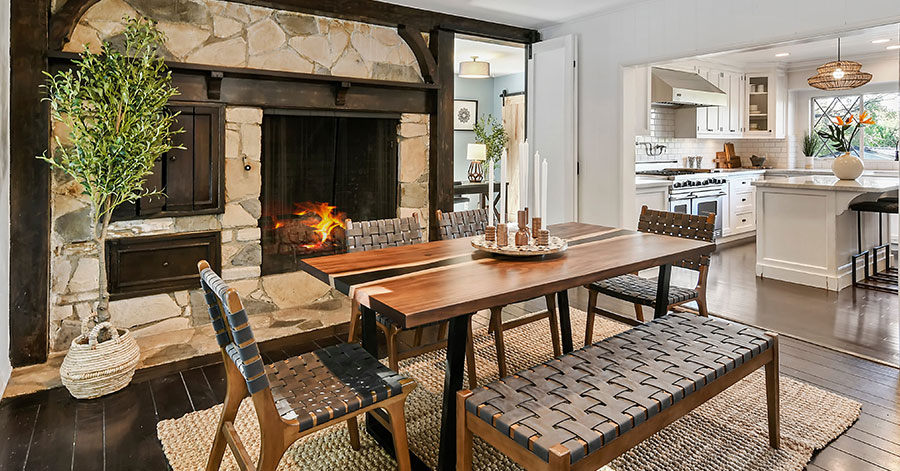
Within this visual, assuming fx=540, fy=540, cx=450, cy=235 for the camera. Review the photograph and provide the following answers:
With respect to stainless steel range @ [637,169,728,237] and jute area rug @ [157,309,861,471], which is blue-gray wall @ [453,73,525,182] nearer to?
stainless steel range @ [637,169,728,237]

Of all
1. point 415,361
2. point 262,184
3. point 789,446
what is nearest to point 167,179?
point 262,184

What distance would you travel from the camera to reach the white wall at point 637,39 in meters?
3.36

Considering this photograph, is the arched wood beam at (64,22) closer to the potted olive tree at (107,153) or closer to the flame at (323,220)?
the potted olive tree at (107,153)

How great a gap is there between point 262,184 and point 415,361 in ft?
5.90

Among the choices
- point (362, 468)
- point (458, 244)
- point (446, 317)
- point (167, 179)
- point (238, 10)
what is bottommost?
point (362, 468)

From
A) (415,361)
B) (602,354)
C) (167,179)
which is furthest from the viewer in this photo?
(167,179)

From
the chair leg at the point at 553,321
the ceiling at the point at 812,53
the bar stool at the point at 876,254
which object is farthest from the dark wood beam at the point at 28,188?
the ceiling at the point at 812,53

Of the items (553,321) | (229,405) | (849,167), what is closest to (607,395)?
(229,405)

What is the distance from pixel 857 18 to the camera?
3.19 metres

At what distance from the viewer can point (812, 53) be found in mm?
6973

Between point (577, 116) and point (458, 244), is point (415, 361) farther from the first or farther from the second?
point (577, 116)

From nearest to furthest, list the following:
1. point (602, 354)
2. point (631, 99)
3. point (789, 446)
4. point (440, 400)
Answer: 1. point (602, 354)
2. point (789, 446)
3. point (440, 400)
4. point (631, 99)

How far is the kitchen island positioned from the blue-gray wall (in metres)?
4.23

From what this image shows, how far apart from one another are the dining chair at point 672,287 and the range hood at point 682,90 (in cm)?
324
